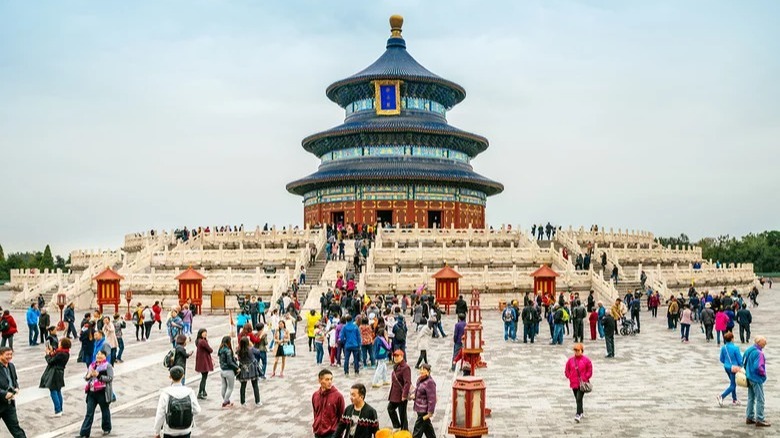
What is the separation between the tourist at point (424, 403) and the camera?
11.4 metres

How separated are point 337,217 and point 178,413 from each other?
54268 mm

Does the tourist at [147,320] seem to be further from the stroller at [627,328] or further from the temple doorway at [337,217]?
the temple doorway at [337,217]

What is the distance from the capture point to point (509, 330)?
26.9m

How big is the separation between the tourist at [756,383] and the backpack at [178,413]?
934 cm

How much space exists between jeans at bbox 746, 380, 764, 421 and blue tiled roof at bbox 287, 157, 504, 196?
47448 millimetres

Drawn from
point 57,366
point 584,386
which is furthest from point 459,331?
point 57,366

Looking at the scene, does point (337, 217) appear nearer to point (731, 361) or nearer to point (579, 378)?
point (731, 361)

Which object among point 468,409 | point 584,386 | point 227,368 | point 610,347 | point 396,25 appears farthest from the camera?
point 396,25

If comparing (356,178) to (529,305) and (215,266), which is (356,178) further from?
(529,305)

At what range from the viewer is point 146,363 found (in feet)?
70.0

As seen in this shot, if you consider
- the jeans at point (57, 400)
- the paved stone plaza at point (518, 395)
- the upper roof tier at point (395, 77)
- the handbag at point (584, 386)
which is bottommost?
the paved stone plaza at point (518, 395)

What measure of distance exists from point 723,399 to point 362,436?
30.1 ft

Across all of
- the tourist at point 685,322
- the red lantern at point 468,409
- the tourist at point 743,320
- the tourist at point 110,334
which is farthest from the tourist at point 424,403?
the tourist at point 743,320

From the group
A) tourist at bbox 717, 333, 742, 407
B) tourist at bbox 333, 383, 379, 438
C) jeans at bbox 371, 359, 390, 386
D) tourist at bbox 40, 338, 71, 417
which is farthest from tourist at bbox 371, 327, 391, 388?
tourist at bbox 333, 383, 379, 438
